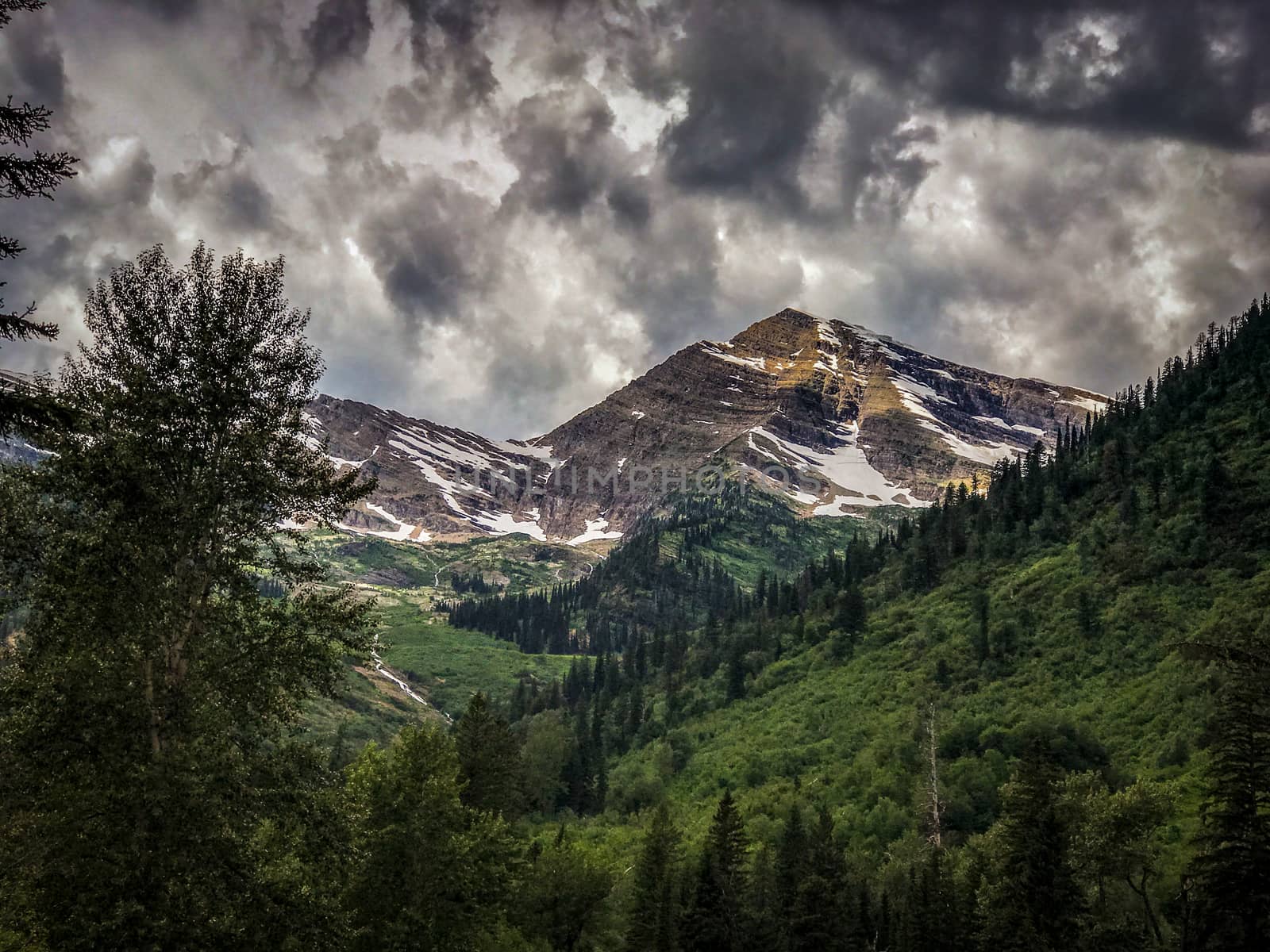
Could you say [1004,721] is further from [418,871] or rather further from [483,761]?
→ [418,871]

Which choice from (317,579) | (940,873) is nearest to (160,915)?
(317,579)

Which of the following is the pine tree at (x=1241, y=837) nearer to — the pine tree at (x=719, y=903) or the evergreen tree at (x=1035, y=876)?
the evergreen tree at (x=1035, y=876)

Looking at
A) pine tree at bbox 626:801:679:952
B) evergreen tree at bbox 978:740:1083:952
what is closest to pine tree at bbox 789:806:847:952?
pine tree at bbox 626:801:679:952

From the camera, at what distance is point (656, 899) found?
54594mm

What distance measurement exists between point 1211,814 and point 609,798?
85.6 meters

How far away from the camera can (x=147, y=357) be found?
16.6m

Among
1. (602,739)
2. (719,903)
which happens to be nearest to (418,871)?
(719,903)

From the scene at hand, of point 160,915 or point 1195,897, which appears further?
point 1195,897

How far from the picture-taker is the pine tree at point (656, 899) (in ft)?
171

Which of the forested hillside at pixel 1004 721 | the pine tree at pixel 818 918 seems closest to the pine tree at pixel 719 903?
the forested hillside at pixel 1004 721

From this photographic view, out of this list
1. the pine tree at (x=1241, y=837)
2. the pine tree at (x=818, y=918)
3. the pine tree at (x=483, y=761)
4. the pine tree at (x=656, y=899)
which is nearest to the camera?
the pine tree at (x=1241, y=837)

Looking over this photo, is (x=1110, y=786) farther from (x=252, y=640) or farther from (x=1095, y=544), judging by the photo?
(x=252, y=640)

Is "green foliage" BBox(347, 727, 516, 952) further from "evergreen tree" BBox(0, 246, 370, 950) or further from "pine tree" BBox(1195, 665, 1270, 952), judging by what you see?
"pine tree" BBox(1195, 665, 1270, 952)

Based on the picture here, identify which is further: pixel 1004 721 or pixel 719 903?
pixel 1004 721
